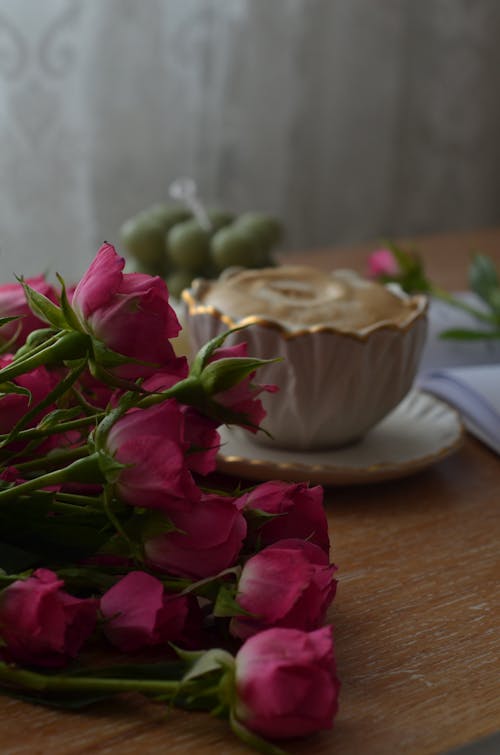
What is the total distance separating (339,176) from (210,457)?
4.31ft

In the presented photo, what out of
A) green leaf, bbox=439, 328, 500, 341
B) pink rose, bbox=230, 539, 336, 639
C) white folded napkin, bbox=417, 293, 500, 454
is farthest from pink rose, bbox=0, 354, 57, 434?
green leaf, bbox=439, 328, 500, 341

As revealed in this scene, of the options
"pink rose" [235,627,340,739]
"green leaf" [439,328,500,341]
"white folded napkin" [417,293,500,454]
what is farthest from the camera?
"green leaf" [439,328,500,341]

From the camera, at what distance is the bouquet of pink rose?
0.33m

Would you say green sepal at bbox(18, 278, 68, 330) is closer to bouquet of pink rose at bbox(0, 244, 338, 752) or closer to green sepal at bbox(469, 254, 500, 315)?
bouquet of pink rose at bbox(0, 244, 338, 752)

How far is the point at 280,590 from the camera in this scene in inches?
13.9

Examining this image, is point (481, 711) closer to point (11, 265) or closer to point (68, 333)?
point (68, 333)

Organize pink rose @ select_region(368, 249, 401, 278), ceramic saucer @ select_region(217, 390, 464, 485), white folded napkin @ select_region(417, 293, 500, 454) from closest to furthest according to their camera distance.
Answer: ceramic saucer @ select_region(217, 390, 464, 485) → white folded napkin @ select_region(417, 293, 500, 454) → pink rose @ select_region(368, 249, 401, 278)

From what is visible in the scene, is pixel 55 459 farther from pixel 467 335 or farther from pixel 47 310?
pixel 467 335

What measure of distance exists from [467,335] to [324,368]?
0.26 metres

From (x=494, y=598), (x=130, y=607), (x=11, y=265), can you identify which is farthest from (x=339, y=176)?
(x=130, y=607)

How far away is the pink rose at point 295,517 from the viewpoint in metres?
0.40

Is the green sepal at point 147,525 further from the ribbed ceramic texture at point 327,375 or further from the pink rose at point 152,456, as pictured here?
the ribbed ceramic texture at point 327,375

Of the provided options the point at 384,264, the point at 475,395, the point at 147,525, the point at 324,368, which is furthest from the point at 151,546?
the point at 384,264

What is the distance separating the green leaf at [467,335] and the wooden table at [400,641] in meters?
0.17
